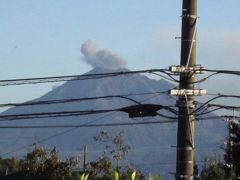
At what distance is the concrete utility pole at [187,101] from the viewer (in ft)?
80.2

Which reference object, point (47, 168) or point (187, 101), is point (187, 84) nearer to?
point (187, 101)

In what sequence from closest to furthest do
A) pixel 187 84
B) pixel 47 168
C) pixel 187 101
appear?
pixel 187 101
pixel 187 84
pixel 47 168

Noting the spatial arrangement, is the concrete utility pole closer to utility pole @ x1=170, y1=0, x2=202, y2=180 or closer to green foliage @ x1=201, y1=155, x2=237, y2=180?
utility pole @ x1=170, y1=0, x2=202, y2=180

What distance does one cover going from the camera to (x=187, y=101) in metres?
25.0

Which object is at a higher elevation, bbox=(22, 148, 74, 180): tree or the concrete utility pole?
bbox=(22, 148, 74, 180): tree

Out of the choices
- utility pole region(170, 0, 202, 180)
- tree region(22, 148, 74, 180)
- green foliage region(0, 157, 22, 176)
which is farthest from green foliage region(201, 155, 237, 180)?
green foliage region(0, 157, 22, 176)

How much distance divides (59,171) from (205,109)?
67728mm

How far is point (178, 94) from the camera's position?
25.0m

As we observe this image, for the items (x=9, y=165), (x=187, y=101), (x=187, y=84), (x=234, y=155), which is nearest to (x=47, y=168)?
(x=234, y=155)

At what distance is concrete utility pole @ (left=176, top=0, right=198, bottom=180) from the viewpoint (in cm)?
2445

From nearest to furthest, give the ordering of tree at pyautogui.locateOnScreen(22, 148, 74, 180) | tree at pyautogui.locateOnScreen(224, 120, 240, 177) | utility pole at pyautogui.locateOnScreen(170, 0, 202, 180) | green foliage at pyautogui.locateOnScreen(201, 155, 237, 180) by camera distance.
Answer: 1. utility pole at pyautogui.locateOnScreen(170, 0, 202, 180)
2. green foliage at pyautogui.locateOnScreen(201, 155, 237, 180)
3. tree at pyautogui.locateOnScreen(224, 120, 240, 177)
4. tree at pyautogui.locateOnScreen(22, 148, 74, 180)

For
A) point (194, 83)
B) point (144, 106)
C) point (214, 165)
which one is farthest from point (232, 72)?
point (214, 165)

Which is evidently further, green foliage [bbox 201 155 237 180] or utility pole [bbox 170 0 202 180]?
green foliage [bbox 201 155 237 180]

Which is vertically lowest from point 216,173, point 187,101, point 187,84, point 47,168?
point 187,101
